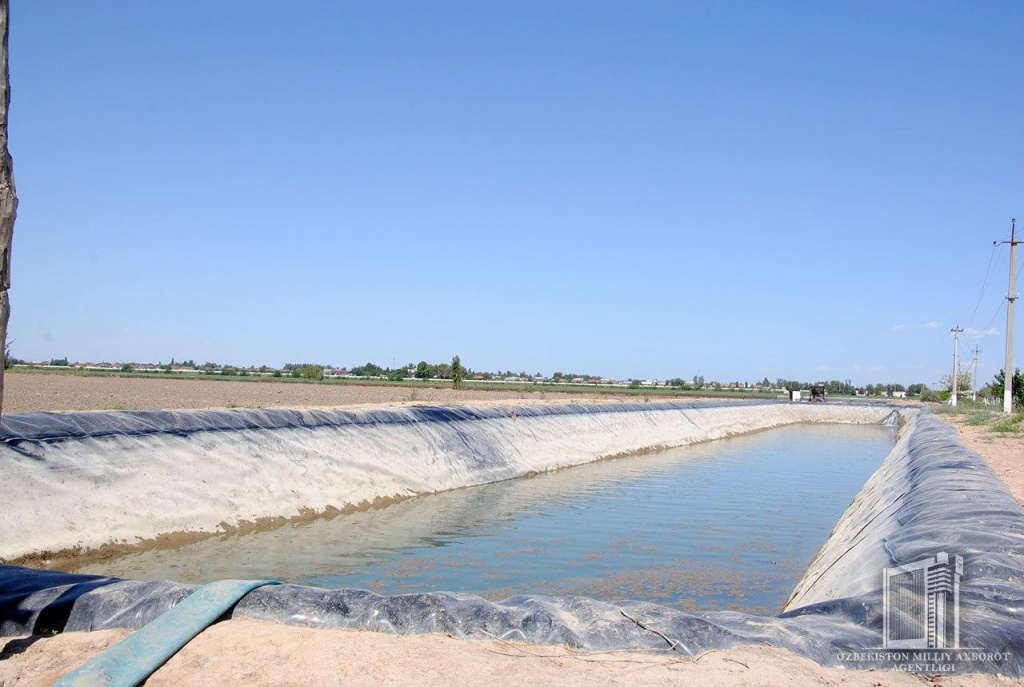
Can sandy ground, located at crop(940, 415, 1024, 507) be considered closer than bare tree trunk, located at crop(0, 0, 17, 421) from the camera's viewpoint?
No

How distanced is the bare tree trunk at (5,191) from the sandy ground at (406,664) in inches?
57.3

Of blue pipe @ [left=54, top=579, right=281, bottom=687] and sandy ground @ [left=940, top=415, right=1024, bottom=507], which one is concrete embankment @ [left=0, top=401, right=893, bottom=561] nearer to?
blue pipe @ [left=54, top=579, right=281, bottom=687]

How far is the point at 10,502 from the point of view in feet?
25.3

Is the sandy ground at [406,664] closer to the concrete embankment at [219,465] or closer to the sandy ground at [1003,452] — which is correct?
the concrete embankment at [219,465]

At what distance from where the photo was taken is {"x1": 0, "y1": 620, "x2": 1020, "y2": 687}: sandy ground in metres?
3.71

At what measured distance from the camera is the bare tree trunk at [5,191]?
→ 367 cm

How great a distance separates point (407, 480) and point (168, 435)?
429 centimetres

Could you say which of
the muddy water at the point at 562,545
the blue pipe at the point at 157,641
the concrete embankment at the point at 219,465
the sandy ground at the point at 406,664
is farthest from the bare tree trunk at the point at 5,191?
the concrete embankment at the point at 219,465

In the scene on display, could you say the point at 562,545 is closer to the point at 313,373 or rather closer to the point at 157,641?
the point at 157,641

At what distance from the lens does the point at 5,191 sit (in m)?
3.70

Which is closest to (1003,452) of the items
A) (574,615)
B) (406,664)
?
(574,615)

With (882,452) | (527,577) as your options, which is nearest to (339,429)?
(527,577)

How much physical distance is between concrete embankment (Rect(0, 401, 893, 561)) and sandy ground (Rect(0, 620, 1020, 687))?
408 cm

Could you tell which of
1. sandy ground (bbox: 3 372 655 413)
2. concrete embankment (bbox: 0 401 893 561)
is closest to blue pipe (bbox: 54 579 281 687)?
concrete embankment (bbox: 0 401 893 561)
